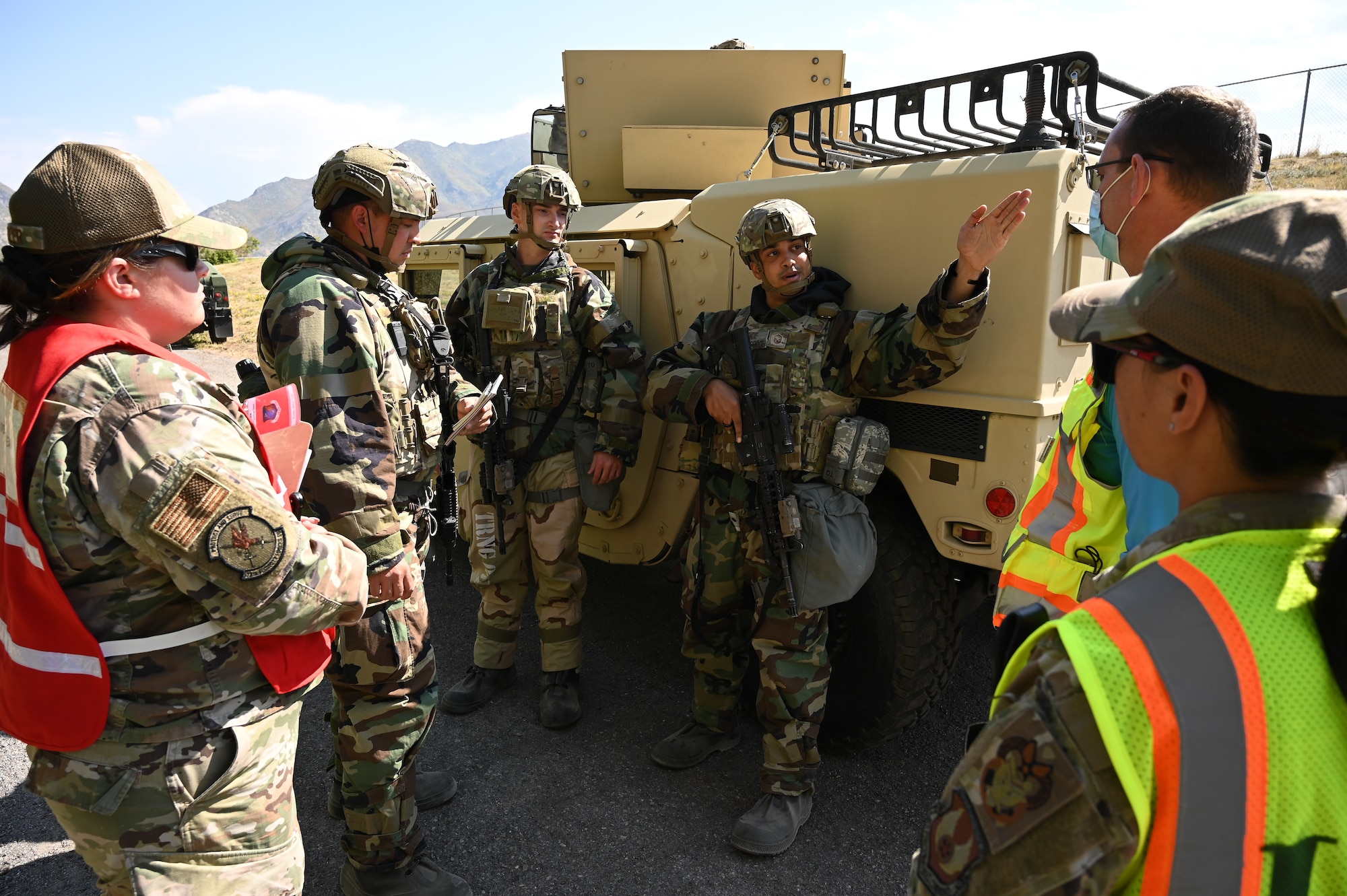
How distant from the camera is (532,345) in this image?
328 cm

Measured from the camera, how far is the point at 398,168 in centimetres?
224

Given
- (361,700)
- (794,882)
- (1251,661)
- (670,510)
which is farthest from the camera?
(670,510)

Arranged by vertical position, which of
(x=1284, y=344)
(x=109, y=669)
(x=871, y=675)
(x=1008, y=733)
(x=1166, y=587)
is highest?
(x=1284, y=344)

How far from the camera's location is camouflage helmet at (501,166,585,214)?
317 cm

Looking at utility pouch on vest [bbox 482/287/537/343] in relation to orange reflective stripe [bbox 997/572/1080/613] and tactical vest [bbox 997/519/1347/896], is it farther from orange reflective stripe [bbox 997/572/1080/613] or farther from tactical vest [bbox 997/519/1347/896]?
tactical vest [bbox 997/519/1347/896]

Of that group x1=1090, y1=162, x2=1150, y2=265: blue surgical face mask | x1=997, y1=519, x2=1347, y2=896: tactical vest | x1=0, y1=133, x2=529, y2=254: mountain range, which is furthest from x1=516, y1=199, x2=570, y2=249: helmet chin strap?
x1=0, y1=133, x2=529, y2=254: mountain range

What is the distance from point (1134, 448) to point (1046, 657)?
0.27 meters

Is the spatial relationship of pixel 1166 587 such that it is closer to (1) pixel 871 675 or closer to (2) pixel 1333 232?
(2) pixel 1333 232

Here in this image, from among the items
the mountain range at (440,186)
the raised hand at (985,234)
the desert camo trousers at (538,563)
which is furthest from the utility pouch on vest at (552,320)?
the mountain range at (440,186)

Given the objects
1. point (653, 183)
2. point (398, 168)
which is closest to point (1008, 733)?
point (398, 168)

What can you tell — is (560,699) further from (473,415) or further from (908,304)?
(908,304)

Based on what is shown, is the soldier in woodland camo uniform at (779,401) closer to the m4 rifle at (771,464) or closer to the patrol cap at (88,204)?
the m4 rifle at (771,464)

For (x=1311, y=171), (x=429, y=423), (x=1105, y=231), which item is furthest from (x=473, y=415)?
(x=1311, y=171)

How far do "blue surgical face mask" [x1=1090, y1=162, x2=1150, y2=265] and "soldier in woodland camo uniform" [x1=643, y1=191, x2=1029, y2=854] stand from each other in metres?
0.44
